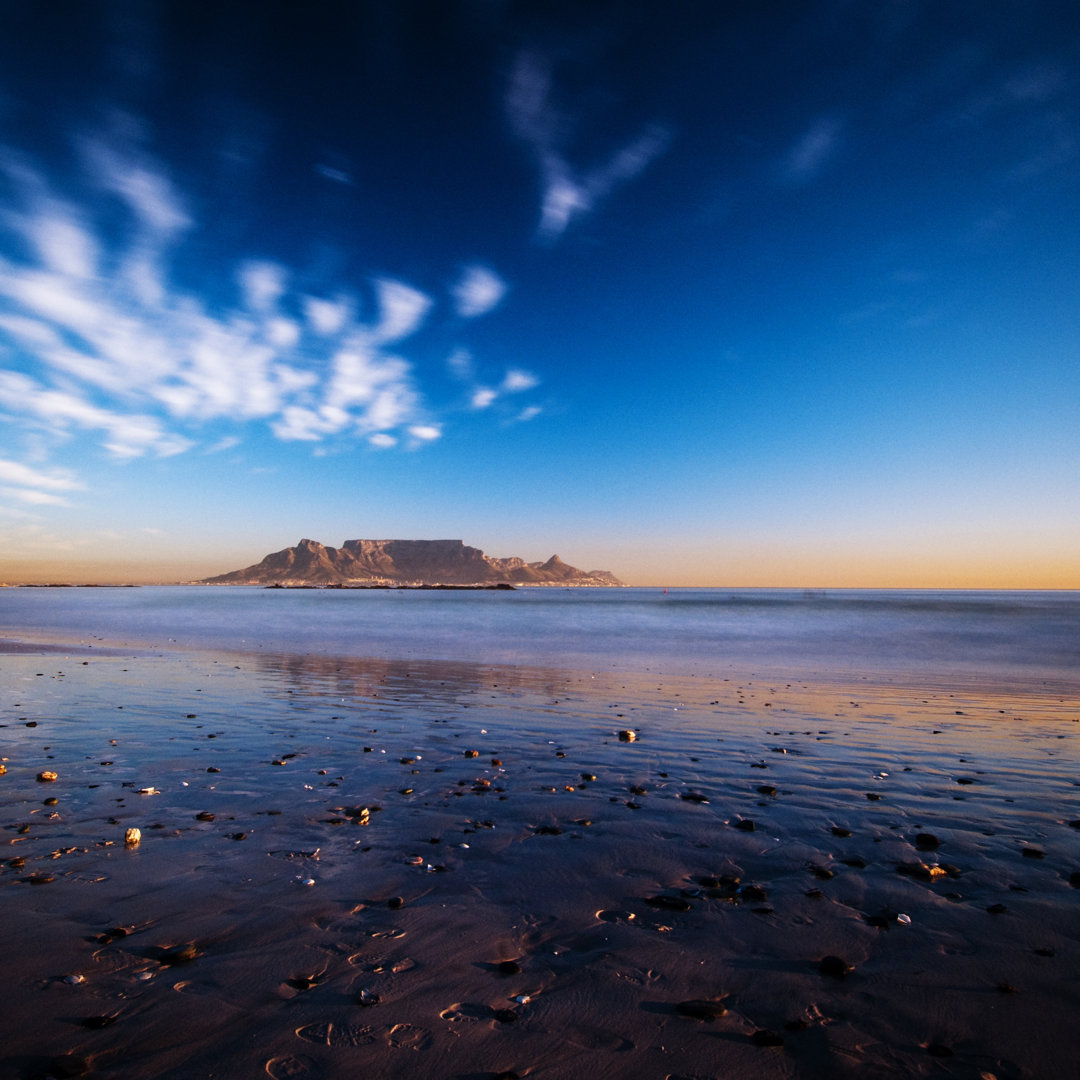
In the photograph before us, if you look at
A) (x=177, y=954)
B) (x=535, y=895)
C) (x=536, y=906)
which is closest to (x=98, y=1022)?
(x=177, y=954)

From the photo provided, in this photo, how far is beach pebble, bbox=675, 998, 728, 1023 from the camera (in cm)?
474

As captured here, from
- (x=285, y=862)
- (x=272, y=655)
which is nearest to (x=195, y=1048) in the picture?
(x=285, y=862)

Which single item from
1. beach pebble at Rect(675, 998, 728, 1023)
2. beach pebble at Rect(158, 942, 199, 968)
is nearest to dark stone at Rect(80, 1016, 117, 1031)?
beach pebble at Rect(158, 942, 199, 968)

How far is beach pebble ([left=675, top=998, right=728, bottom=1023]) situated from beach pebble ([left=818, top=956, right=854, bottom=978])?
115 cm

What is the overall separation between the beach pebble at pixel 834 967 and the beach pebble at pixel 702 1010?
3.77 feet

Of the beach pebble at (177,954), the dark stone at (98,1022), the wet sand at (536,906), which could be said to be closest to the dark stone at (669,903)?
Result: the wet sand at (536,906)

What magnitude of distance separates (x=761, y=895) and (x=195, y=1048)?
552 centimetres

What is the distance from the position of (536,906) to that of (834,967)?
9.51 feet

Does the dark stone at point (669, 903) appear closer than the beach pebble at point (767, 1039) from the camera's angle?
No

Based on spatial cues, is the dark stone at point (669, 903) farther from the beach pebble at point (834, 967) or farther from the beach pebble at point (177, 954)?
the beach pebble at point (177, 954)

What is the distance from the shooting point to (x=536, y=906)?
6.43m

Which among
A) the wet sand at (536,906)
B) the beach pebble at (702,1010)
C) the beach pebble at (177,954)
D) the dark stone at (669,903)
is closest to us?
the wet sand at (536,906)

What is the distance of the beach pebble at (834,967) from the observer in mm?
5281

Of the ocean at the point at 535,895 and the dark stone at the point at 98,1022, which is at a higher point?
the dark stone at the point at 98,1022
